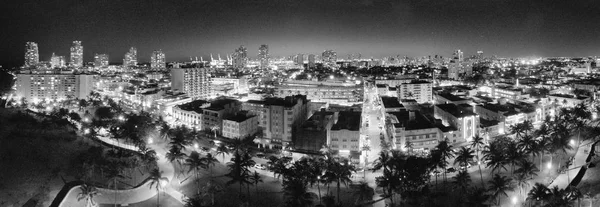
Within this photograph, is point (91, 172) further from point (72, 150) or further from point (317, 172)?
point (317, 172)

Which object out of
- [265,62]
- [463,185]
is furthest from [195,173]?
[265,62]

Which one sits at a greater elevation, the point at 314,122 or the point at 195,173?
the point at 314,122

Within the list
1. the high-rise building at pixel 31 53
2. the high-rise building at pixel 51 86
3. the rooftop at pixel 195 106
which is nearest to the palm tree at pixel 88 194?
the rooftop at pixel 195 106

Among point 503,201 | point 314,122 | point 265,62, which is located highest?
point 265,62

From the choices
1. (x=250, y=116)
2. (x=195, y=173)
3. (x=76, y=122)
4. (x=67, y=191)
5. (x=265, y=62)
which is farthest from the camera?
(x=265, y=62)

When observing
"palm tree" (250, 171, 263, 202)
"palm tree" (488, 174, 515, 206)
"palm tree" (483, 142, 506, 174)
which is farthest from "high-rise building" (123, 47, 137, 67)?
"palm tree" (488, 174, 515, 206)
